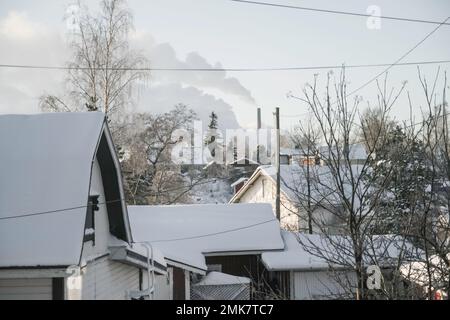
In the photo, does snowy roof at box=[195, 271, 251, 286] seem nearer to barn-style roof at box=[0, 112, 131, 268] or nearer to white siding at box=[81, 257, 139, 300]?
white siding at box=[81, 257, 139, 300]

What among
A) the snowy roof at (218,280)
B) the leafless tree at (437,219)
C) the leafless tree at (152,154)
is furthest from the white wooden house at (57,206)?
the leafless tree at (152,154)

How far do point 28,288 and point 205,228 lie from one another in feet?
29.3

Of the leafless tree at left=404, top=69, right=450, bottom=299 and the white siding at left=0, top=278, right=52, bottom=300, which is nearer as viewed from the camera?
the leafless tree at left=404, top=69, right=450, bottom=299

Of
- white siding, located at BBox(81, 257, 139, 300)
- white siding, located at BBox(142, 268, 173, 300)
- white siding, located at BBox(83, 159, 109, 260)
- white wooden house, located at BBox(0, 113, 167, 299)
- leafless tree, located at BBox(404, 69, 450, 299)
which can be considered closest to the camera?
leafless tree, located at BBox(404, 69, 450, 299)

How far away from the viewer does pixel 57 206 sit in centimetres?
457

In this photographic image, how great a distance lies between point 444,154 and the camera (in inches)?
130

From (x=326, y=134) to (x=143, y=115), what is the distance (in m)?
11.2

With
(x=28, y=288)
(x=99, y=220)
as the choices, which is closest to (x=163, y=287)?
(x=99, y=220)

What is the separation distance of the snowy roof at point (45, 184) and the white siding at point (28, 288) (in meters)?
0.23

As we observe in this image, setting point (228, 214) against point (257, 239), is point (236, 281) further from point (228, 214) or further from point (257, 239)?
point (228, 214)

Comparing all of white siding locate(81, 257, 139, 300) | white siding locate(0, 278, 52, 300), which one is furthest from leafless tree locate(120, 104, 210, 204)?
white siding locate(0, 278, 52, 300)

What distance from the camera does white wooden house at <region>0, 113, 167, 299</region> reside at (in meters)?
4.33

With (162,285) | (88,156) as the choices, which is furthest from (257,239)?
(88,156)

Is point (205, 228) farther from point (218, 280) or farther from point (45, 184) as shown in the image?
point (45, 184)
